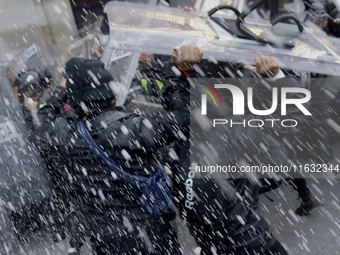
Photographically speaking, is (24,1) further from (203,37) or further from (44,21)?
(203,37)

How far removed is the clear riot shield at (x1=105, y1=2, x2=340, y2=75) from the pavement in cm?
203

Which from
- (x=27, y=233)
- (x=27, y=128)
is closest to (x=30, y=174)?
(x=27, y=128)

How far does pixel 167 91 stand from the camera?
2035 mm

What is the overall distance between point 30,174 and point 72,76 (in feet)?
4.74

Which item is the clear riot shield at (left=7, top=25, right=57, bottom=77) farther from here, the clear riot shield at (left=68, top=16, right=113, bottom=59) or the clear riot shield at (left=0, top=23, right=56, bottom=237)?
the clear riot shield at (left=0, top=23, right=56, bottom=237)

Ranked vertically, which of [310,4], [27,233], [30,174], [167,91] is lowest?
[27,233]

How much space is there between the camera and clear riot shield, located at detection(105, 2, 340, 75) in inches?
69.8

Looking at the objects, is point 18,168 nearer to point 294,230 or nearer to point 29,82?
point 29,82

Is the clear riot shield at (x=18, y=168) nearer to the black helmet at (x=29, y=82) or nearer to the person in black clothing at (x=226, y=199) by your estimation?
the black helmet at (x=29, y=82)

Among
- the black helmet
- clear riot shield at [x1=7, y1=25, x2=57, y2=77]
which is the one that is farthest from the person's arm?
clear riot shield at [x1=7, y1=25, x2=57, y2=77]

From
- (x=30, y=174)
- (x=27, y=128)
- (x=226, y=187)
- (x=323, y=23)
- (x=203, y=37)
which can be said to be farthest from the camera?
(x=323, y=23)

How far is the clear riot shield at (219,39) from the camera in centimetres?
177

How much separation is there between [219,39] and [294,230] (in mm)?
2374

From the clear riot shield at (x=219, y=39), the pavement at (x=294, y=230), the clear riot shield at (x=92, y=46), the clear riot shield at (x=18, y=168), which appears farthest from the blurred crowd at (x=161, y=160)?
the clear riot shield at (x=92, y=46)
